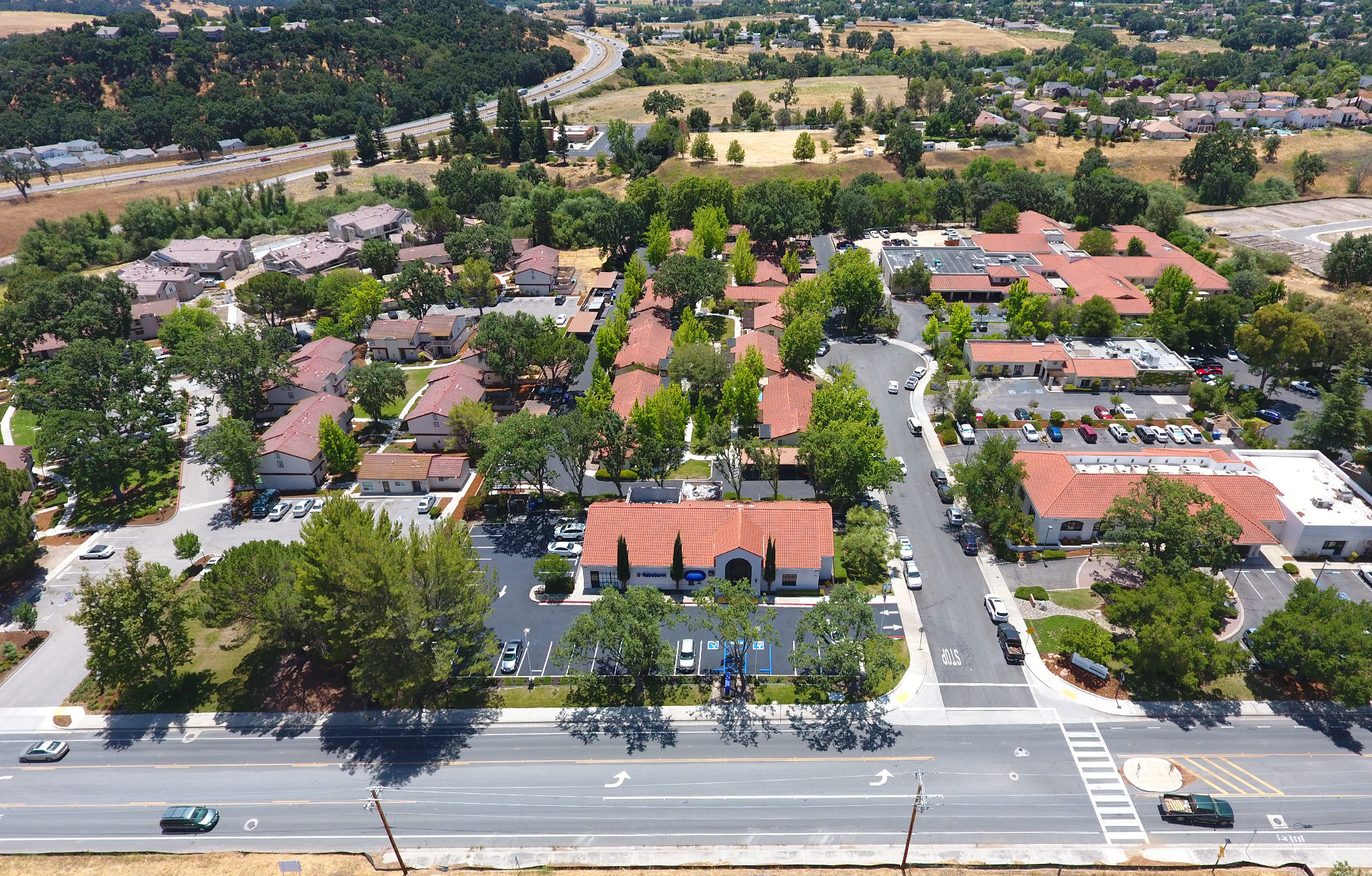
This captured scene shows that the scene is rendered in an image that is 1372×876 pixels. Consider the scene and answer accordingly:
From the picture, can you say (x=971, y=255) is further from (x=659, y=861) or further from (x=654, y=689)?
(x=659, y=861)

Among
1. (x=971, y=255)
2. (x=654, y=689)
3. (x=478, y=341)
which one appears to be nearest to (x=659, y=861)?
(x=654, y=689)

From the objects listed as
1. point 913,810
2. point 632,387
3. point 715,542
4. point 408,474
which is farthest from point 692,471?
point 913,810

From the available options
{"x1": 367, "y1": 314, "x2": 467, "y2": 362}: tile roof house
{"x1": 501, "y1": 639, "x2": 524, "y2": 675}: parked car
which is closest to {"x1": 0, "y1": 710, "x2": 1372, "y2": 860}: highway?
{"x1": 501, "y1": 639, "x2": 524, "y2": 675}: parked car

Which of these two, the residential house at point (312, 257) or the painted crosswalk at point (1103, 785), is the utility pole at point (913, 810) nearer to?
the painted crosswalk at point (1103, 785)

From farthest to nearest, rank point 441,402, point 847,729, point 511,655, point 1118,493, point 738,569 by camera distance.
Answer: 1. point 441,402
2. point 1118,493
3. point 738,569
4. point 511,655
5. point 847,729

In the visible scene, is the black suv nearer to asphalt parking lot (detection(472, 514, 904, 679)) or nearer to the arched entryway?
asphalt parking lot (detection(472, 514, 904, 679))

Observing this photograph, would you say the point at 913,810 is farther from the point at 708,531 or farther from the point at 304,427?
the point at 304,427
